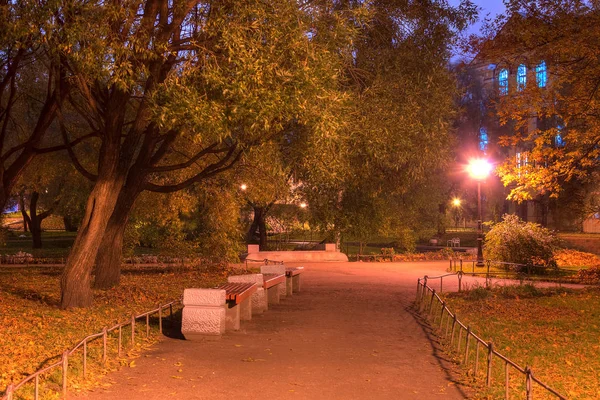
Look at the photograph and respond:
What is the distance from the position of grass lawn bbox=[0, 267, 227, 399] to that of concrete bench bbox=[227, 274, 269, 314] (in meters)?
2.05

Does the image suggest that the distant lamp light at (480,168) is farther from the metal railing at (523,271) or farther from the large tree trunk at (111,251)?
the large tree trunk at (111,251)

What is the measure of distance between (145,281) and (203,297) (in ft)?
31.9

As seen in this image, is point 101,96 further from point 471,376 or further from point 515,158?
point 515,158

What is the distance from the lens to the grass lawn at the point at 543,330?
8.32m

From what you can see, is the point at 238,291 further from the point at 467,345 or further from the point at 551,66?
the point at 551,66

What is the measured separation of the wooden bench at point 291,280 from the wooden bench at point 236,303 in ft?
14.4

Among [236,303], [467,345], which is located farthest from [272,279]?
[467,345]

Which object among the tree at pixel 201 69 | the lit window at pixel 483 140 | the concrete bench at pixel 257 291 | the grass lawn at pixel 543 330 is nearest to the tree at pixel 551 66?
the grass lawn at pixel 543 330

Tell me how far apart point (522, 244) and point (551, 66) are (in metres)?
9.38

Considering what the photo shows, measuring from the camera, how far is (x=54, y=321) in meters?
11.1

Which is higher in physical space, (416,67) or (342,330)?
(416,67)

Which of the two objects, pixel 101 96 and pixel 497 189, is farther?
pixel 497 189

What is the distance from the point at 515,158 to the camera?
63.0ft

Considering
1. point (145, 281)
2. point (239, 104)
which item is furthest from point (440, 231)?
point (239, 104)
